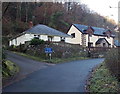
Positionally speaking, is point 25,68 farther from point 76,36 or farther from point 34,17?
point 34,17

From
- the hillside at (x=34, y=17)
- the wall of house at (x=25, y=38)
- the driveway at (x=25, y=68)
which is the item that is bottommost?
the driveway at (x=25, y=68)

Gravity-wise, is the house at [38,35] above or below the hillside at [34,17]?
below

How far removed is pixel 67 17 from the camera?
51.8 meters

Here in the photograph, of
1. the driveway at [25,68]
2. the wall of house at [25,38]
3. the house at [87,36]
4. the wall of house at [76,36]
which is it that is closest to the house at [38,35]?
the wall of house at [25,38]

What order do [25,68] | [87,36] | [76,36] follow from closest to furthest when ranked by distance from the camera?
[25,68] < [87,36] < [76,36]

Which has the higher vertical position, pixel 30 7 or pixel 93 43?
pixel 30 7

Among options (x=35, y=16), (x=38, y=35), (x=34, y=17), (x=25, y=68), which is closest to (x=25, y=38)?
(x=38, y=35)

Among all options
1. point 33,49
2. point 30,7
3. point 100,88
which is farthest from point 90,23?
point 100,88

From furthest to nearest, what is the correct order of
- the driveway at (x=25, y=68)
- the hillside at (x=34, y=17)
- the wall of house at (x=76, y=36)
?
the wall of house at (x=76, y=36) → the hillside at (x=34, y=17) → the driveway at (x=25, y=68)

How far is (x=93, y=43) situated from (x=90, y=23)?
21.7 meters

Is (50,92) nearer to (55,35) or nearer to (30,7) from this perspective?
(55,35)

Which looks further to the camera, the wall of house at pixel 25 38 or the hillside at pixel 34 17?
the hillside at pixel 34 17

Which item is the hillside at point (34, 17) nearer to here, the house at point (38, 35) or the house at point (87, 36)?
the house at point (87, 36)

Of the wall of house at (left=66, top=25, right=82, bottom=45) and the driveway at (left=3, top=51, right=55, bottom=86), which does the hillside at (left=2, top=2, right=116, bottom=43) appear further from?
the driveway at (left=3, top=51, right=55, bottom=86)
